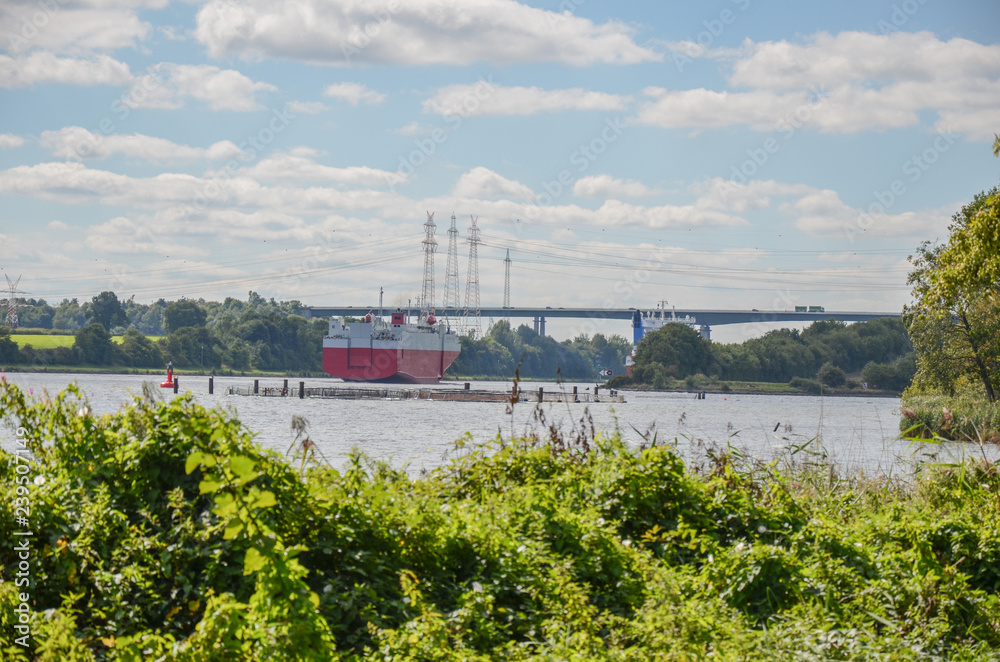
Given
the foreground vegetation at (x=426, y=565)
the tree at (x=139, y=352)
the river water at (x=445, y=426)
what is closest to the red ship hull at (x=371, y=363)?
the tree at (x=139, y=352)

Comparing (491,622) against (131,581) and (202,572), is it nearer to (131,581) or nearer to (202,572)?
(202,572)

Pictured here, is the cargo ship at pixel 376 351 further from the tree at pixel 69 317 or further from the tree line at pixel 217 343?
the tree at pixel 69 317

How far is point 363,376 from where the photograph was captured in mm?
99500

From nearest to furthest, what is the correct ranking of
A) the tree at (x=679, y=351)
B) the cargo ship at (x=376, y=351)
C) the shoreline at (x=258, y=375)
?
the shoreline at (x=258, y=375) → the tree at (x=679, y=351) → the cargo ship at (x=376, y=351)

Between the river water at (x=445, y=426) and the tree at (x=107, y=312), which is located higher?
the tree at (x=107, y=312)

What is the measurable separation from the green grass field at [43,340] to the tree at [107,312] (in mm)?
20594

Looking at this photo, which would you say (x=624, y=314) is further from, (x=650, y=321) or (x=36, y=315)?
(x=36, y=315)

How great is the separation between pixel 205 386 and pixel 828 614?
84935mm

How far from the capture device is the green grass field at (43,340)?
305 ft

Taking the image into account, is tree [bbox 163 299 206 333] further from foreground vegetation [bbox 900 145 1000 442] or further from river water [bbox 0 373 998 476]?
foreground vegetation [bbox 900 145 1000 442]

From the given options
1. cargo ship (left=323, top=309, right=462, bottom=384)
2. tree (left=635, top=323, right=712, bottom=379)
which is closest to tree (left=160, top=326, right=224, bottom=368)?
cargo ship (left=323, top=309, right=462, bottom=384)

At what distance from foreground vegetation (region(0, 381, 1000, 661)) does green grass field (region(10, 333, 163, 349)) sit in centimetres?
9654

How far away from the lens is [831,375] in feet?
310

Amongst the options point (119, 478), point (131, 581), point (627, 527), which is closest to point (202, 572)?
point (131, 581)
